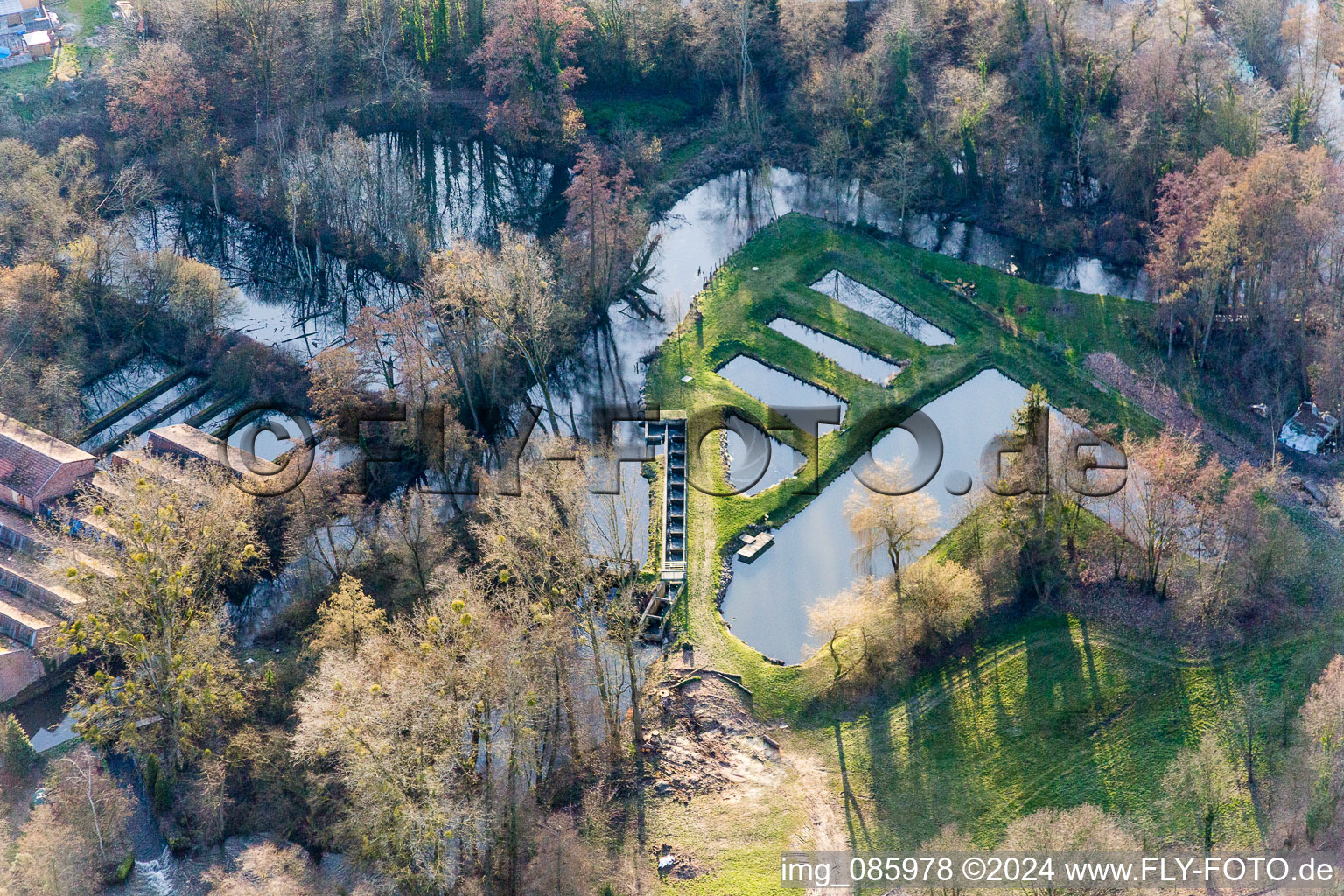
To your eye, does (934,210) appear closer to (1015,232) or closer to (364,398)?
(1015,232)

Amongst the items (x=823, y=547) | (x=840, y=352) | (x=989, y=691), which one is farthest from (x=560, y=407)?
(x=989, y=691)

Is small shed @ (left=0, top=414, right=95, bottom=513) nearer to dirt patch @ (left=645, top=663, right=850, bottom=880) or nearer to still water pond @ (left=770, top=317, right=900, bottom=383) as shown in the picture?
dirt patch @ (left=645, top=663, right=850, bottom=880)

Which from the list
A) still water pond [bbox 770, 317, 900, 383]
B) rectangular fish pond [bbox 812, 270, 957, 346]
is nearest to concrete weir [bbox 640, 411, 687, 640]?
still water pond [bbox 770, 317, 900, 383]

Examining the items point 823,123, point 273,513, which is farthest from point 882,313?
point 273,513

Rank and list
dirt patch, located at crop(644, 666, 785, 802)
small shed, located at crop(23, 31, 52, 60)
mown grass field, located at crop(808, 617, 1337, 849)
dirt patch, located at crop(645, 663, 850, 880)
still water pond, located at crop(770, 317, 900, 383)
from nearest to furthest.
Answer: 1. dirt patch, located at crop(645, 663, 850, 880)
2. mown grass field, located at crop(808, 617, 1337, 849)
3. dirt patch, located at crop(644, 666, 785, 802)
4. still water pond, located at crop(770, 317, 900, 383)
5. small shed, located at crop(23, 31, 52, 60)

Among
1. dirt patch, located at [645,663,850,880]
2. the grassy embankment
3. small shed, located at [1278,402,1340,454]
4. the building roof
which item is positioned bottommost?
dirt patch, located at [645,663,850,880]
